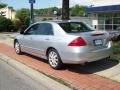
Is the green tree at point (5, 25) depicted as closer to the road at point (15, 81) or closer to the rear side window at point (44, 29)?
the rear side window at point (44, 29)

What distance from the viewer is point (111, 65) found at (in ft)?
29.3

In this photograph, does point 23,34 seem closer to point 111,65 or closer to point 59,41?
point 59,41

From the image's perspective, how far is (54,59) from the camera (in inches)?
347

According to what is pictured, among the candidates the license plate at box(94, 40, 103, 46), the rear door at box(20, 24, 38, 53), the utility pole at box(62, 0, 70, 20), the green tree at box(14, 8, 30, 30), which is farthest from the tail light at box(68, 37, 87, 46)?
the green tree at box(14, 8, 30, 30)

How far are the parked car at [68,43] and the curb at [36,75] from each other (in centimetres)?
69

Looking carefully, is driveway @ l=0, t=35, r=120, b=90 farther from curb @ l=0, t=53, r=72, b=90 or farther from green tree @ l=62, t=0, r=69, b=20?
green tree @ l=62, t=0, r=69, b=20

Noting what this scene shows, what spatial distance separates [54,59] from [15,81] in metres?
1.52

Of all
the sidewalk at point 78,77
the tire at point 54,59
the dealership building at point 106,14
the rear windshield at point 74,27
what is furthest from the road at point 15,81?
the dealership building at point 106,14

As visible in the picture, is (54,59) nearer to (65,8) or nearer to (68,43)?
(68,43)

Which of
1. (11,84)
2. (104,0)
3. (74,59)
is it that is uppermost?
(104,0)

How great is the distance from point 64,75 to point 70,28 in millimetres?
1770

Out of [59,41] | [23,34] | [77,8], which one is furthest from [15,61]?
[77,8]

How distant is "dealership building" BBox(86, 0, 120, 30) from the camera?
29.3 m

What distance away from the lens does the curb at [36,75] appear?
23.5 feet
